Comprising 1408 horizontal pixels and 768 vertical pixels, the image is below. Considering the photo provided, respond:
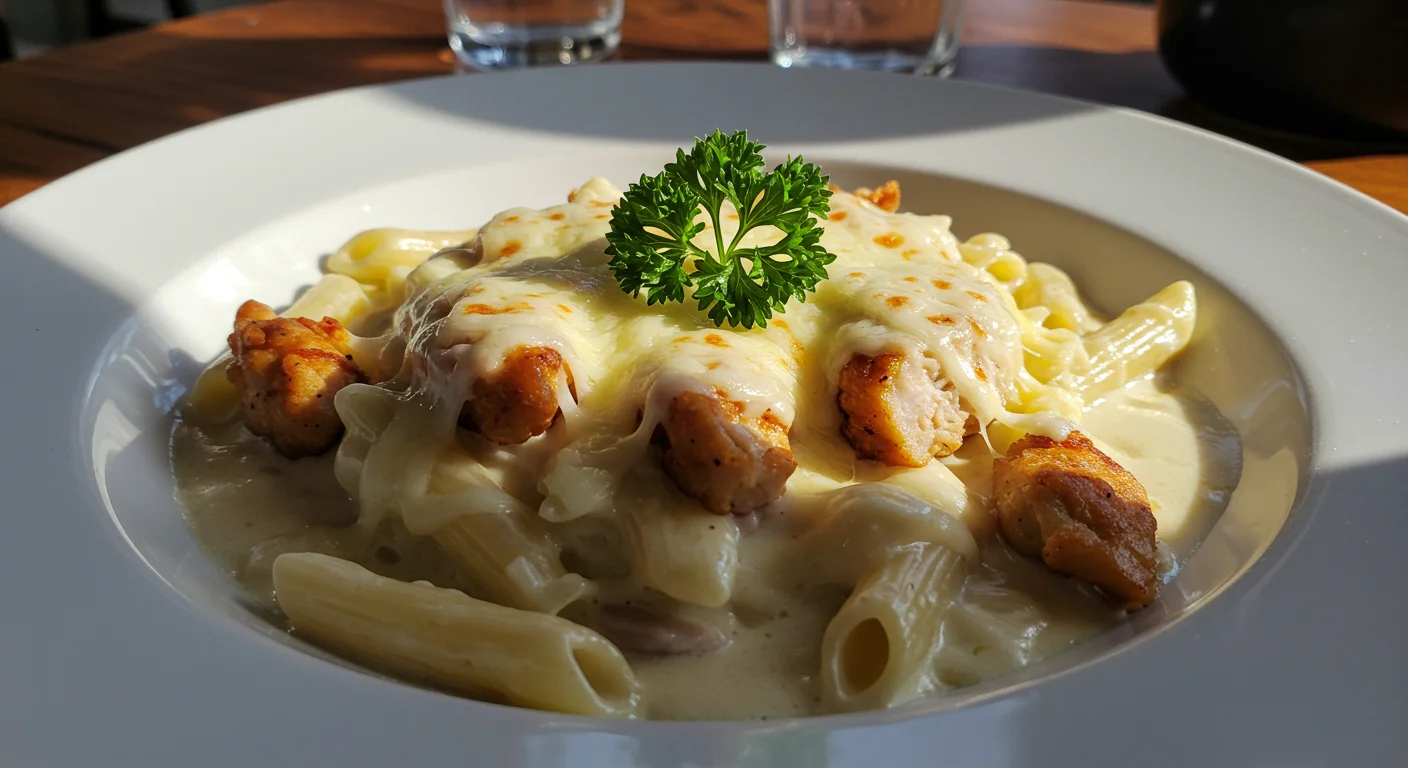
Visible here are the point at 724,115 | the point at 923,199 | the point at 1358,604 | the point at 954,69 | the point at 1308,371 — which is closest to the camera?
the point at 1358,604

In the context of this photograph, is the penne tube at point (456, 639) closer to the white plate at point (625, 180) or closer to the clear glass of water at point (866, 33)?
the white plate at point (625, 180)

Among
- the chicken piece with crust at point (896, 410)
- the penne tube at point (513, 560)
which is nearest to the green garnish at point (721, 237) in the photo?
the chicken piece with crust at point (896, 410)

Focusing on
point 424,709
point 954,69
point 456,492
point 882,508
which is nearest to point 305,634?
point 456,492

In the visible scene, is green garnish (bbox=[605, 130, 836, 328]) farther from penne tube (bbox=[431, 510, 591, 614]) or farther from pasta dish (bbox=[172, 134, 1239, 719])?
penne tube (bbox=[431, 510, 591, 614])

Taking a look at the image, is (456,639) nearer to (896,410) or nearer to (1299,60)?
(896,410)

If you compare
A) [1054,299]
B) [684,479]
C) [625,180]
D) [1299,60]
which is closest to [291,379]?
[684,479]

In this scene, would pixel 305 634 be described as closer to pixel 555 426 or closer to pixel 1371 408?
pixel 555 426
